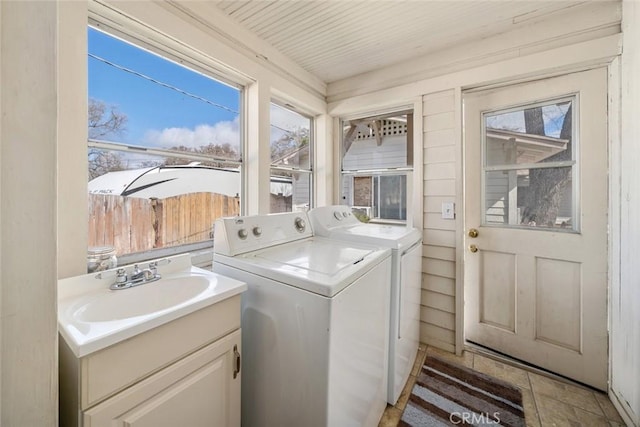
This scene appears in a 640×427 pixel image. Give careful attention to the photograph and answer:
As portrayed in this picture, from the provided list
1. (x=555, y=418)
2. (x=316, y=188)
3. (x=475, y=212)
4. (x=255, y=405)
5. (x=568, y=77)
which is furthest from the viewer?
(x=316, y=188)

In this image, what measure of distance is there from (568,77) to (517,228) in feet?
3.55

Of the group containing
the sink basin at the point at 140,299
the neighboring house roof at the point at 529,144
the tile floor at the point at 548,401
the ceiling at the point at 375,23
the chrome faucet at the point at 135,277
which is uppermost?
the ceiling at the point at 375,23

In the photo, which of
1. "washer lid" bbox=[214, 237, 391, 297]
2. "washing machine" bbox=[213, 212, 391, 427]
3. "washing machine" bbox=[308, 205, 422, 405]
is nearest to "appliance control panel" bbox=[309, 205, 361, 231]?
"washing machine" bbox=[308, 205, 422, 405]

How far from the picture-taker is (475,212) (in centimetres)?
212

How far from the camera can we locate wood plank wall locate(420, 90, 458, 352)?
2.11m

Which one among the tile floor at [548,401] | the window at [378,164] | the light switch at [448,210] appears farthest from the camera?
the window at [378,164]

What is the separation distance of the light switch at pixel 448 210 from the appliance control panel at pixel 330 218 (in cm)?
73

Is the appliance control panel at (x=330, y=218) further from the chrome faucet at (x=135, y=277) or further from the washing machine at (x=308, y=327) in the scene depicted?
the chrome faucet at (x=135, y=277)

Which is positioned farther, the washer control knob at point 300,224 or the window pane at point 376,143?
the window pane at point 376,143

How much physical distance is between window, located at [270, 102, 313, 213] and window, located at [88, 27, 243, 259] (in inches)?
16.8

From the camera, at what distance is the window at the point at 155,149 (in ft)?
4.36

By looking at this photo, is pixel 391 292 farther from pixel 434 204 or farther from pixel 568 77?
pixel 568 77

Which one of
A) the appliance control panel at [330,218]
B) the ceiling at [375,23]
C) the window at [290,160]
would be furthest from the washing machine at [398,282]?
the ceiling at [375,23]

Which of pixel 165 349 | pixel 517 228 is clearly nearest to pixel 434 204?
pixel 517 228
